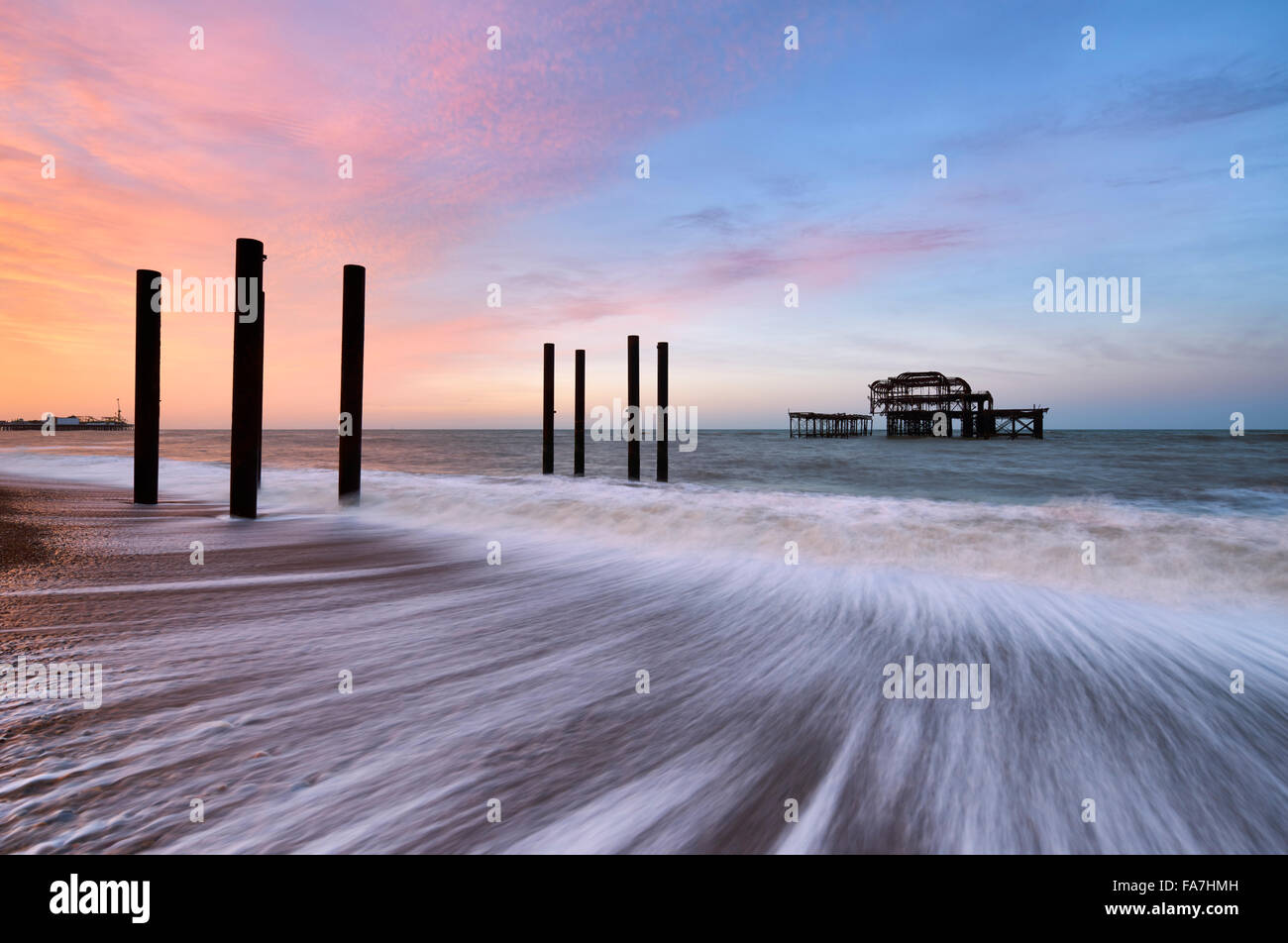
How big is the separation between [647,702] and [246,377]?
8152 mm

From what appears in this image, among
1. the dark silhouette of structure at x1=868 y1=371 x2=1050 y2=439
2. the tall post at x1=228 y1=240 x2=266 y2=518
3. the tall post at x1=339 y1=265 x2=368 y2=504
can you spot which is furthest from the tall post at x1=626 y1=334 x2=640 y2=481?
the dark silhouette of structure at x1=868 y1=371 x2=1050 y2=439

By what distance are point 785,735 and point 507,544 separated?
5.47 metres

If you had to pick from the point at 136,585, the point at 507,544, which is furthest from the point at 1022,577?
the point at 136,585

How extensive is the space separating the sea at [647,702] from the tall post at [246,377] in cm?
163

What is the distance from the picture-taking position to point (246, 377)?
805 cm

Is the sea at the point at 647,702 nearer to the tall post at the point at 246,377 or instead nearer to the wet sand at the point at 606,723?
the wet sand at the point at 606,723

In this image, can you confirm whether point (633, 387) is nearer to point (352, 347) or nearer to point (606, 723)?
point (352, 347)

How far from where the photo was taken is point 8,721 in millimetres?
2312

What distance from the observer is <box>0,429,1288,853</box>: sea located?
1.92 meters

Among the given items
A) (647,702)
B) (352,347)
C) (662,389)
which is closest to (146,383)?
(352,347)

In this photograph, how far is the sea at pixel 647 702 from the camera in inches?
75.5
